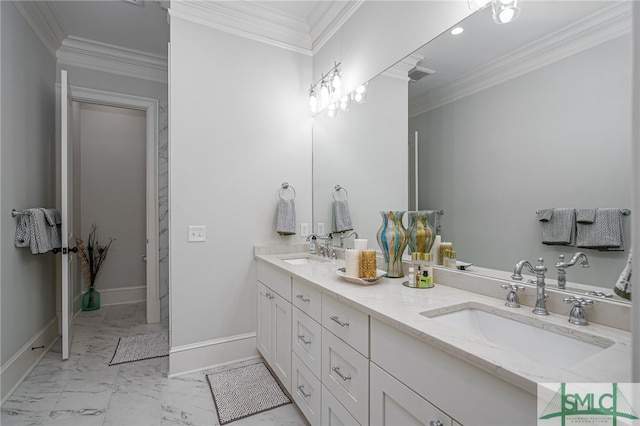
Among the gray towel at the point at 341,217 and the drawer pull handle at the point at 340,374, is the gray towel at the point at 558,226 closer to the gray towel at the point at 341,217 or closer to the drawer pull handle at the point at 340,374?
the drawer pull handle at the point at 340,374

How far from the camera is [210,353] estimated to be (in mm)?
2270

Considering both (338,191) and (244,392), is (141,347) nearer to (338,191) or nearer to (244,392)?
(244,392)

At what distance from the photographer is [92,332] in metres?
2.91

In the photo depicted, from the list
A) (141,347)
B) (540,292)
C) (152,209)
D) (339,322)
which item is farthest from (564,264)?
(152,209)

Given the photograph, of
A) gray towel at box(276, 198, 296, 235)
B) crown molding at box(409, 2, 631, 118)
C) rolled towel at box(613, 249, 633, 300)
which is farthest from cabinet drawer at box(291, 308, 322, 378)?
crown molding at box(409, 2, 631, 118)

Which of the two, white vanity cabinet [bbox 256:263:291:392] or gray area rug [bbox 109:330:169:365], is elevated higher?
white vanity cabinet [bbox 256:263:291:392]

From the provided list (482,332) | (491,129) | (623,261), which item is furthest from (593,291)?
(491,129)

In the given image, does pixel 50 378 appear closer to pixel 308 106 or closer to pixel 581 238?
pixel 308 106

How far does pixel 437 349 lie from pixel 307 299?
841 millimetres

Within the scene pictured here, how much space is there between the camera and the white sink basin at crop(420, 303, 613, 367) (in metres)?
0.89

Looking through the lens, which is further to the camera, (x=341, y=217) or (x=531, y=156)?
(x=341, y=217)

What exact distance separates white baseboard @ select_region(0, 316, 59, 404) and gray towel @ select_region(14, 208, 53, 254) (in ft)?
2.35

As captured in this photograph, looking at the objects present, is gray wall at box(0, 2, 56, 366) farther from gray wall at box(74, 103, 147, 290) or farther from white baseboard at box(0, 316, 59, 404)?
gray wall at box(74, 103, 147, 290)

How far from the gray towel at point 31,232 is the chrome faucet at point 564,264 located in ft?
9.90
